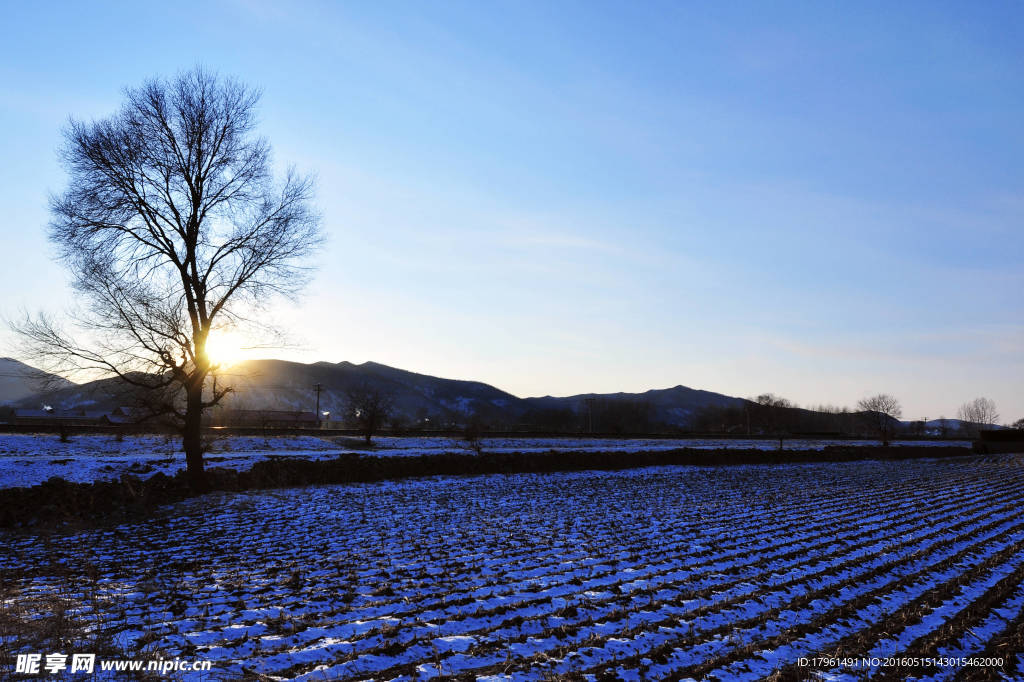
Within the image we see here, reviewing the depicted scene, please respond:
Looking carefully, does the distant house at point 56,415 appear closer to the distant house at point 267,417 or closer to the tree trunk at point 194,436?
the distant house at point 267,417

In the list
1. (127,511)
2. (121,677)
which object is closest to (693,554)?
(121,677)

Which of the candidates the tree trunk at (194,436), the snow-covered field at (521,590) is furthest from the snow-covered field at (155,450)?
the snow-covered field at (521,590)

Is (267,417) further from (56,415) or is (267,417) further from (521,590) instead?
(521,590)

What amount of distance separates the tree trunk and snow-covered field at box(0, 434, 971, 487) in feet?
13.5

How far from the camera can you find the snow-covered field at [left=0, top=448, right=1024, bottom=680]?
705 cm

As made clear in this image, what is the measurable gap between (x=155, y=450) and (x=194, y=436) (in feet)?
53.0

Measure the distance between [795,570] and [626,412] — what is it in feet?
Result: 495

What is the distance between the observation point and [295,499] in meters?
21.7

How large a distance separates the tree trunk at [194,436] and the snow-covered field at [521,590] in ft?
14.1

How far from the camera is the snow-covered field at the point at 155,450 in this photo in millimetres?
25422

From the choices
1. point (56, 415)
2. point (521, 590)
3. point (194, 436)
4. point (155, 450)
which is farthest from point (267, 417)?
point (521, 590)

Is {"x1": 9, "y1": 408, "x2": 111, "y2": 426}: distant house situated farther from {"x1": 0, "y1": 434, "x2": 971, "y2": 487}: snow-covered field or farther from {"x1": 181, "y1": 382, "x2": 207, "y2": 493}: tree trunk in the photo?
{"x1": 181, "y1": 382, "x2": 207, "y2": 493}: tree trunk

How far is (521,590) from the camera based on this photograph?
9734 millimetres

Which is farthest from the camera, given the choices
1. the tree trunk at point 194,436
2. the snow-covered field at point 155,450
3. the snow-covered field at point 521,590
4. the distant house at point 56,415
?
the distant house at point 56,415
